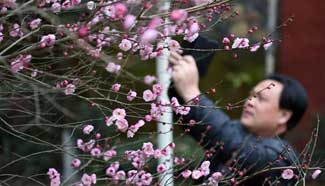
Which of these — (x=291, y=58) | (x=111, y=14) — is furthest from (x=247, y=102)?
(x=291, y=58)

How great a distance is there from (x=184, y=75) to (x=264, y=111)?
0.46 metres

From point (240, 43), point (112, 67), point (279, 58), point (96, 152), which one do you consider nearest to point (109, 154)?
point (96, 152)

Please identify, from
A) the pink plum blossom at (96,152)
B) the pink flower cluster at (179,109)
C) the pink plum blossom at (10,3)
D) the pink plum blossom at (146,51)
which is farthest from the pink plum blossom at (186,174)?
the pink plum blossom at (10,3)

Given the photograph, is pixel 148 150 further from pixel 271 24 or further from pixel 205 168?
pixel 271 24

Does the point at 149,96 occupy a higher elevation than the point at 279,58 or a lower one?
higher

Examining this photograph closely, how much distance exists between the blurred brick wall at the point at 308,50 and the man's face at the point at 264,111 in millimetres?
5921

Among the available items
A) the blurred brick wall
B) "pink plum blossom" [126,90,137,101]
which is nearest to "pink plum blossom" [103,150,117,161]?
"pink plum blossom" [126,90,137,101]

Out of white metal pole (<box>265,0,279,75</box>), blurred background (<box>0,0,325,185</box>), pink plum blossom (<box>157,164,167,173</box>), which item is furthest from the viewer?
white metal pole (<box>265,0,279,75</box>)

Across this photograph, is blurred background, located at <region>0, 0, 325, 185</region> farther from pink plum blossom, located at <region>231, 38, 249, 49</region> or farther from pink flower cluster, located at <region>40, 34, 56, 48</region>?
pink flower cluster, located at <region>40, 34, 56, 48</region>

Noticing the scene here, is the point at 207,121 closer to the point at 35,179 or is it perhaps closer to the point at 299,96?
the point at 299,96

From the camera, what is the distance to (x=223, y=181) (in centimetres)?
335

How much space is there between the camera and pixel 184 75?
372 cm

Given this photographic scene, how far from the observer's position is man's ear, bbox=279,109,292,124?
3.96 metres

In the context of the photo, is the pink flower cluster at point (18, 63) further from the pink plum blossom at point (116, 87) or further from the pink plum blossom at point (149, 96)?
the pink plum blossom at point (149, 96)
